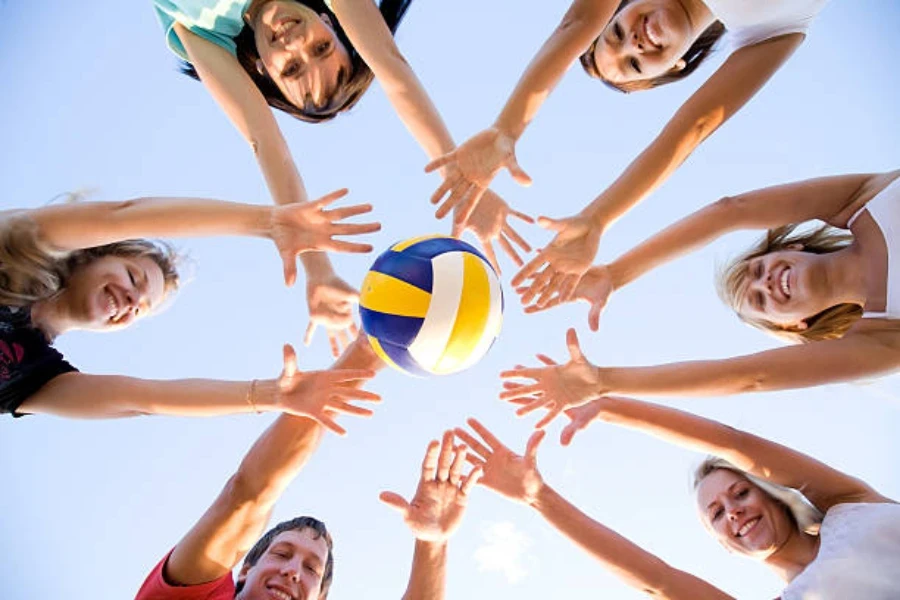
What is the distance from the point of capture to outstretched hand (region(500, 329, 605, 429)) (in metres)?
3.62

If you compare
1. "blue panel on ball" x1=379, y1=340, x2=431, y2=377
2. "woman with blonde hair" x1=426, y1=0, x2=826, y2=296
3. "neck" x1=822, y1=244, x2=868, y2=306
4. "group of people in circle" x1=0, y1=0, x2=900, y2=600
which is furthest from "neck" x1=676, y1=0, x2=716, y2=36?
"blue panel on ball" x1=379, y1=340, x2=431, y2=377

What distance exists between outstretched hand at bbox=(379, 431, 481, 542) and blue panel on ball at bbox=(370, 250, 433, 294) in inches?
42.8

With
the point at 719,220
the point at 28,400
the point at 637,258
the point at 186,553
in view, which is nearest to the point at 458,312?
the point at 637,258

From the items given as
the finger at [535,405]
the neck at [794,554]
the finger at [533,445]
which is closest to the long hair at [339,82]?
the finger at [535,405]

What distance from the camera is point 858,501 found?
356cm

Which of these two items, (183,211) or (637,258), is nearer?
(183,211)

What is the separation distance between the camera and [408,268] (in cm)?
323

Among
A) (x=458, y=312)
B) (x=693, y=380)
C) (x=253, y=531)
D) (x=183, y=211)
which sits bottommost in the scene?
(x=253, y=531)

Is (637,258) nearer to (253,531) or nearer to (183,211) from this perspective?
(183,211)

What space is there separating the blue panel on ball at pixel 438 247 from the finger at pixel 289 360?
2.53 ft

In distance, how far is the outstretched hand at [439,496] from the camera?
12.3 feet

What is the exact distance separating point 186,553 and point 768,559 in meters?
3.21

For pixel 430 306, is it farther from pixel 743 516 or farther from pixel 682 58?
pixel 682 58

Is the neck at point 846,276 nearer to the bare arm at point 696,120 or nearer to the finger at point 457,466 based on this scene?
the bare arm at point 696,120
